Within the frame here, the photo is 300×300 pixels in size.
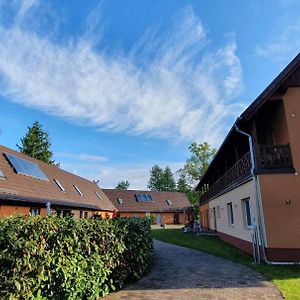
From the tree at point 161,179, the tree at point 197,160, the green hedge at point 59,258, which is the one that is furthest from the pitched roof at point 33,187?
the tree at point 161,179

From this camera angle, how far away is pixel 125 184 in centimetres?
11138

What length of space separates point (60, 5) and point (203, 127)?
11.5m

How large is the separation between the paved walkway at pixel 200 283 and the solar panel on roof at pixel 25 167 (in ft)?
39.0

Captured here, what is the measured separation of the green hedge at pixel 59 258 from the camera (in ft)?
16.4

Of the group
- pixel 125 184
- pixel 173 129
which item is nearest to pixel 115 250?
pixel 173 129

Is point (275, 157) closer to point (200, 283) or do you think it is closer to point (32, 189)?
point (200, 283)

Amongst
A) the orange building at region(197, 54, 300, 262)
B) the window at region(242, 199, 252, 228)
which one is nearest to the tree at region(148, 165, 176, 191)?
the window at region(242, 199, 252, 228)

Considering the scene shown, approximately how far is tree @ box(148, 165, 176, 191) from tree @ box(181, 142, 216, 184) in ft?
134

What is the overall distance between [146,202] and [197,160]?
12327mm

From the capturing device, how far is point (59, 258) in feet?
18.0

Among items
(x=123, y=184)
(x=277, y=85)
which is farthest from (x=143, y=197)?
(x=123, y=184)

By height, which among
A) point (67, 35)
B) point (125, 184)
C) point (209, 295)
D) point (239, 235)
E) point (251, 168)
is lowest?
point (209, 295)

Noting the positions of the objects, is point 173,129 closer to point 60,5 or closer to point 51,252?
point 60,5

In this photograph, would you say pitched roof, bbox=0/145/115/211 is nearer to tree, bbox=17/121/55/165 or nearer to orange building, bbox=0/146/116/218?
orange building, bbox=0/146/116/218
